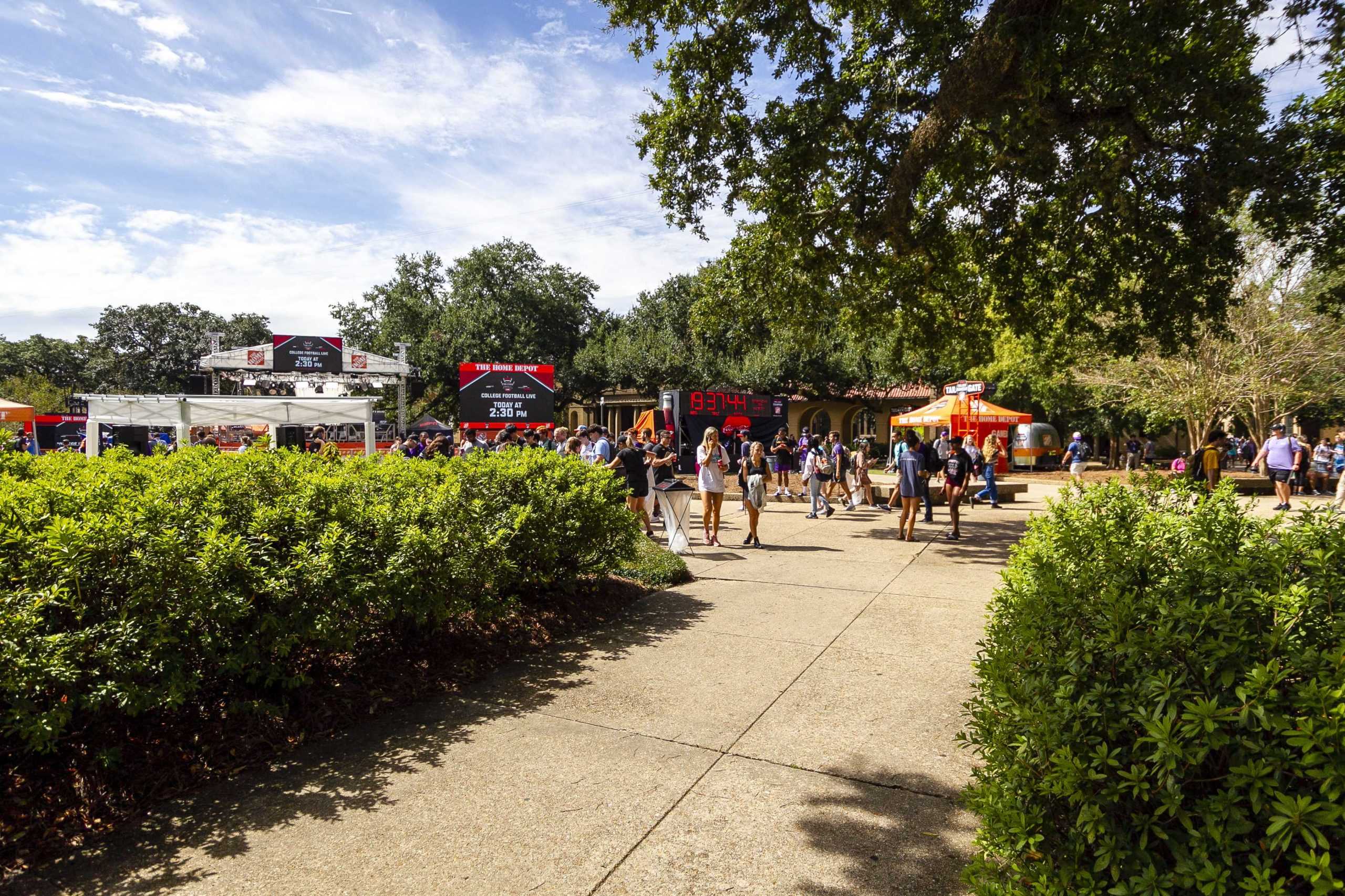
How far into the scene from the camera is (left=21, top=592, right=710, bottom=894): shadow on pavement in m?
2.74

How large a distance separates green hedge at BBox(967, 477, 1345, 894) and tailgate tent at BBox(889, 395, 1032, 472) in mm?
17505

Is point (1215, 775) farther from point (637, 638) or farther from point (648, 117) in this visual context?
point (648, 117)

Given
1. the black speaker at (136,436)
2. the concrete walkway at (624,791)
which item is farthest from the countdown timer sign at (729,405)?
the black speaker at (136,436)

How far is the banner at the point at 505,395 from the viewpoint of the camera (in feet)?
62.5

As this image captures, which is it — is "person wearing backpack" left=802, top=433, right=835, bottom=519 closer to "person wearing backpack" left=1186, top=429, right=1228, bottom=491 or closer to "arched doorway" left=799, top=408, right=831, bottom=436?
"person wearing backpack" left=1186, top=429, right=1228, bottom=491

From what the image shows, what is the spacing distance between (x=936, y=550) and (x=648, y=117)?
7881 millimetres

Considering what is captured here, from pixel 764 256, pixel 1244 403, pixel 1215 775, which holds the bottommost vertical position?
pixel 1215 775

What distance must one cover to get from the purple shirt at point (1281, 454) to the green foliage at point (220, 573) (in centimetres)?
1587

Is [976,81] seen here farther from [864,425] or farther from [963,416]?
[864,425]

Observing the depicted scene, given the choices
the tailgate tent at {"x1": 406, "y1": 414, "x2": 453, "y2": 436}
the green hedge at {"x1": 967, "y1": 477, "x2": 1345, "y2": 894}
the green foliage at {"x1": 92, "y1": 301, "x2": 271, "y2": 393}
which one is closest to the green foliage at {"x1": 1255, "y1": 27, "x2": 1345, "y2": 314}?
the green hedge at {"x1": 967, "y1": 477, "x2": 1345, "y2": 894}

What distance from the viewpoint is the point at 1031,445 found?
31078 millimetres

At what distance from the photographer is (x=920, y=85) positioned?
9.43 metres

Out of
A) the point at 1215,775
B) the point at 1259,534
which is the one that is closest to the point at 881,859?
the point at 1215,775

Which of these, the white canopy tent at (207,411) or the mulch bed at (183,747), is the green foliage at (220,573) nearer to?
the mulch bed at (183,747)
